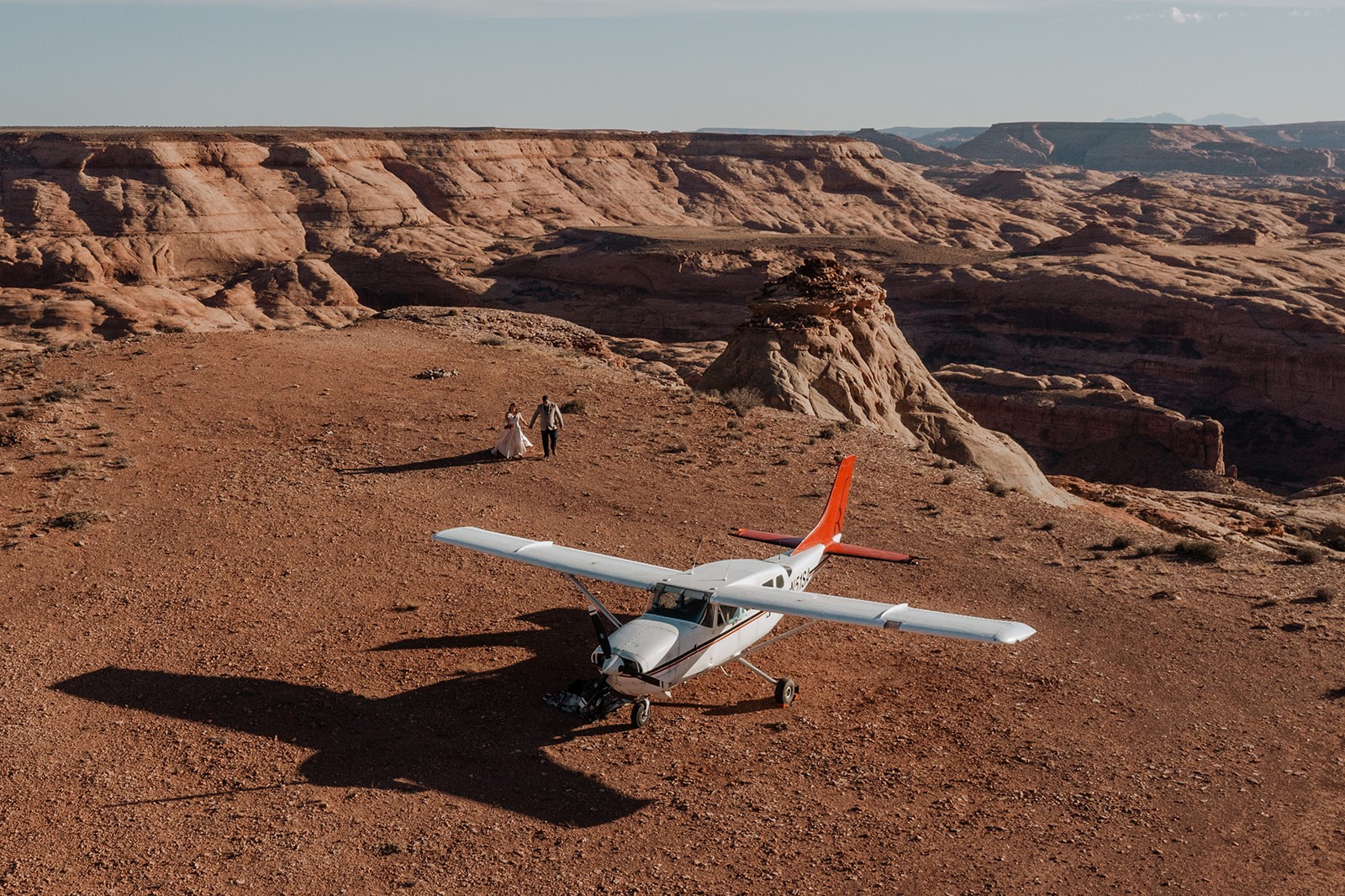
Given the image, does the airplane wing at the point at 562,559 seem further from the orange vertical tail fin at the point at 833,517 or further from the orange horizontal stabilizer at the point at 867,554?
the orange horizontal stabilizer at the point at 867,554

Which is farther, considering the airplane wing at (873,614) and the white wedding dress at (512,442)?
the white wedding dress at (512,442)

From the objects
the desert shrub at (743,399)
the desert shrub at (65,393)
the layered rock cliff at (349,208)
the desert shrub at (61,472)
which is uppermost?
the layered rock cliff at (349,208)

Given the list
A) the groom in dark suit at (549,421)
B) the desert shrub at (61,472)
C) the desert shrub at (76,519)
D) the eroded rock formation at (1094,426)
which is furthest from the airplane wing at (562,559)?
the eroded rock formation at (1094,426)

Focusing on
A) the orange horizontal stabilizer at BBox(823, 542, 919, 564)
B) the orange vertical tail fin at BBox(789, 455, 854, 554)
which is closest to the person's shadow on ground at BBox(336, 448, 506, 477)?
the orange vertical tail fin at BBox(789, 455, 854, 554)

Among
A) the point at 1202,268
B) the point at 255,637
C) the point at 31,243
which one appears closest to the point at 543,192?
the point at 31,243

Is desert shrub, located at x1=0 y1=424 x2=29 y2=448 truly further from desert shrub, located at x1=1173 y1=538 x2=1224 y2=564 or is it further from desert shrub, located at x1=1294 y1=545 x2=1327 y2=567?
desert shrub, located at x1=1294 y1=545 x2=1327 y2=567

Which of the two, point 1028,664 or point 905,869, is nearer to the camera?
point 905,869

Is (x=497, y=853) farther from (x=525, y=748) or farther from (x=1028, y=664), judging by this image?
(x=1028, y=664)
